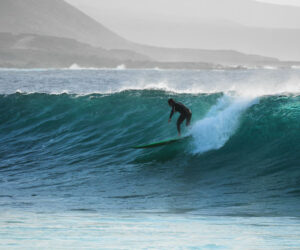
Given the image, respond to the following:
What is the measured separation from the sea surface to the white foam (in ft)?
0.10

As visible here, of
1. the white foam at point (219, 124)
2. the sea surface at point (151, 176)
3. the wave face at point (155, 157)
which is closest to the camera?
the sea surface at point (151, 176)

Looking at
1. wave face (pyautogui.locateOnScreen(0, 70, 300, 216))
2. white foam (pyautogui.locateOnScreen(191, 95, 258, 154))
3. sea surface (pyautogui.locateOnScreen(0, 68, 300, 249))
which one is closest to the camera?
sea surface (pyautogui.locateOnScreen(0, 68, 300, 249))

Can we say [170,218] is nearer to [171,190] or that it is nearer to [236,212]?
[236,212]

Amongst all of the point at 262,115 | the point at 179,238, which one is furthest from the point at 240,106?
the point at 179,238

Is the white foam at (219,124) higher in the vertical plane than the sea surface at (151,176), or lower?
higher

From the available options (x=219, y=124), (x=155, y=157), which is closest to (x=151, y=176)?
(x=155, y=157)

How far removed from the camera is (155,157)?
50.5 ft

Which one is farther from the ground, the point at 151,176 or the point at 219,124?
the point at 219,124

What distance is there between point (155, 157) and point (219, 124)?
223cm

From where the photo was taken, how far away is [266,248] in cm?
767

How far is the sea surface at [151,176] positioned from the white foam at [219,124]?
0.10 ft

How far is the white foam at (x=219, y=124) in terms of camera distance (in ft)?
51.2

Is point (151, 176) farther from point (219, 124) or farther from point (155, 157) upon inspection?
point (219, 124)

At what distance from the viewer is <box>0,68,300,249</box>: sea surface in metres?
8.45
